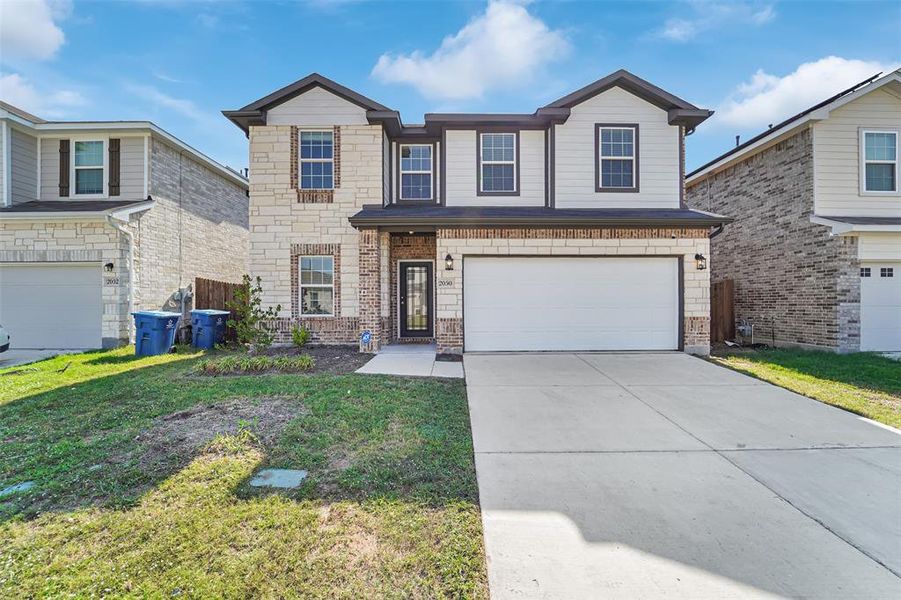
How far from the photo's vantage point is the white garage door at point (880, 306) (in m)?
9.67

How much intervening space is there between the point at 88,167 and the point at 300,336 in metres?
8.43

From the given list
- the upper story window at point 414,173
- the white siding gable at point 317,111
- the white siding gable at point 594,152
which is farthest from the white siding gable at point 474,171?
the white siding gable at point 317,111

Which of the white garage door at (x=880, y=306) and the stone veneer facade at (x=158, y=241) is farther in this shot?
the stone veneer facade at (x=158, y=241)

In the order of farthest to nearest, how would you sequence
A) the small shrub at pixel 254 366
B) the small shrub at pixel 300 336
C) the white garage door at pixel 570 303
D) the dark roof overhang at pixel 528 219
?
1. the small shrub at pixel 300 336
2. the white garage door at pixel 570 303
3. the dark roof overhang at pixel 528 219
4. the small shrub at pixel 254 366

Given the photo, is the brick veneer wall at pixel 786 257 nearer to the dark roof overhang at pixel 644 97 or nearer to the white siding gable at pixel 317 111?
the dark roof overhang at pixel 644 97

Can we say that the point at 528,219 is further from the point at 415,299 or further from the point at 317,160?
the point at 317,160

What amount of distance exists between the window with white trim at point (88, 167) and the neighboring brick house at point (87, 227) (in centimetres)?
3

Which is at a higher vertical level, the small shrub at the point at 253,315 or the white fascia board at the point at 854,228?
the white fascia board at the point at 854,228

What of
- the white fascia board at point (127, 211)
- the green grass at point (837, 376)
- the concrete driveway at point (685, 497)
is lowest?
the concrete driveway at point (685, 497)

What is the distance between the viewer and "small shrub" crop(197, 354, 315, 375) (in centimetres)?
738

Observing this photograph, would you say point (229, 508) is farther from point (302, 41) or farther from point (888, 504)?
point (302, 41)

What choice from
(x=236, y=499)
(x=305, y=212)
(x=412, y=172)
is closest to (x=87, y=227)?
(x=305, y=212)

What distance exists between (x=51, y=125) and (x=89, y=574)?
14.2 metres

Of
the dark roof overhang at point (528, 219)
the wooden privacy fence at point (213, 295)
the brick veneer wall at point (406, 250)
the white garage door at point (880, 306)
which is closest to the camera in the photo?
the dark roof overhang at point (528, 219)
